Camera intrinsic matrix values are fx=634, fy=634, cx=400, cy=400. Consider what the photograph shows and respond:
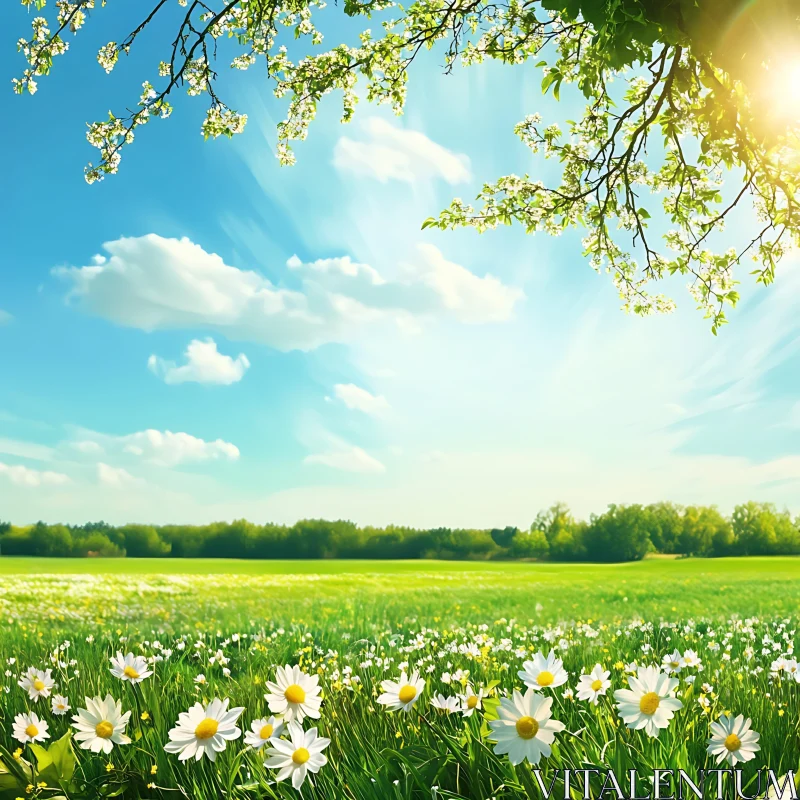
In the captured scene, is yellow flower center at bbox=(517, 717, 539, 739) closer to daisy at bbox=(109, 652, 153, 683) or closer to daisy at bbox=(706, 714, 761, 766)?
daisy at bbox=(706, 714, 761, 766)

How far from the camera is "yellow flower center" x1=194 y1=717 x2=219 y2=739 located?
7.60 ft

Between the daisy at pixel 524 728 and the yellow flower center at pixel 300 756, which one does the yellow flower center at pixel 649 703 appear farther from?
the yellow flower center at pixel 300 756

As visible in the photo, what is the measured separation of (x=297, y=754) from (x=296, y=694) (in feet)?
0.98

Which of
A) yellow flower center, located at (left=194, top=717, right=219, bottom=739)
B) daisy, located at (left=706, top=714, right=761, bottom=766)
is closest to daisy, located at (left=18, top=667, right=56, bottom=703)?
yellow flower center, located at (left=194, top=717, right=219, bottom=739)

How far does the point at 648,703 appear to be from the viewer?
232 cm

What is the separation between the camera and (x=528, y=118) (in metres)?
12.1

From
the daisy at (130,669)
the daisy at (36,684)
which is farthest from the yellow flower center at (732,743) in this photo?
the daisy at (36,684)

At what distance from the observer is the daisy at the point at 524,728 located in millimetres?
2012

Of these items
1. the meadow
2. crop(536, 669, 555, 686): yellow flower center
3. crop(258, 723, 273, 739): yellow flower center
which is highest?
crop(536, 669, 555, 686): yellow flower center

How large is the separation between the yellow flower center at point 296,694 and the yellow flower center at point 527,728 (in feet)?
2.92

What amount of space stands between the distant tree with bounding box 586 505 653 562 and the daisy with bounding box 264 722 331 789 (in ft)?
227

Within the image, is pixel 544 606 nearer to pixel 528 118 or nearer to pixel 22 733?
pixel 528 118

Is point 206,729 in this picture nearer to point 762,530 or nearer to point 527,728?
point 527,728

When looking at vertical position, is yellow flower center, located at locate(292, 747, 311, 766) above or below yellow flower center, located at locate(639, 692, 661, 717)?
below
